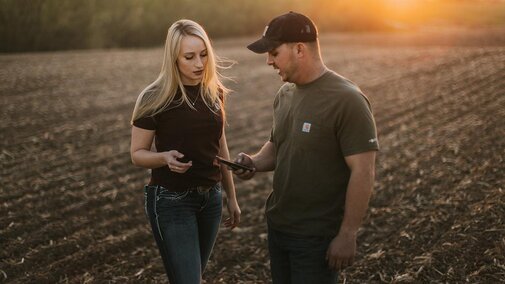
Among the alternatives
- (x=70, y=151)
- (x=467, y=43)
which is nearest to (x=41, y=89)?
(x=70, y=151)

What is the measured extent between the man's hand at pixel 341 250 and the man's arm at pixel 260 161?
736 millimetres

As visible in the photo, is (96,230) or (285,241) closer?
(285,241)

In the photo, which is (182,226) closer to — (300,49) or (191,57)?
(191,57)

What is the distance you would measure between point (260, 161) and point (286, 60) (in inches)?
27.8

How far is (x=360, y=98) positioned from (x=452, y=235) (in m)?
3.02

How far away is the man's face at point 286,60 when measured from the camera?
2.69 metres

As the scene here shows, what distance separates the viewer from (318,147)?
8.59 feet

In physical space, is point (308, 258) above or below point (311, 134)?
below

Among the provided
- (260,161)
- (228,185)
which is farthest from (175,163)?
(228,185)

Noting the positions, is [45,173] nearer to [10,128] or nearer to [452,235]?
[10,128]

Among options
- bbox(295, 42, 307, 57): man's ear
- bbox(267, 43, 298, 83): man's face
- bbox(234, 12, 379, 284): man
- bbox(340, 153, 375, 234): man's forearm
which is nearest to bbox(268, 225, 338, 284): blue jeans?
bbox(234, 12, 379, 284): man

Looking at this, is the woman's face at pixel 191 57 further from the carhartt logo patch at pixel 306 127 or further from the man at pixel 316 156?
the carhartt logo patch at pixel 306 127

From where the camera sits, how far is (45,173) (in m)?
7.34

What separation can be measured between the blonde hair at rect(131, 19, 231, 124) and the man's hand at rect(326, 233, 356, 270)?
1.10m
